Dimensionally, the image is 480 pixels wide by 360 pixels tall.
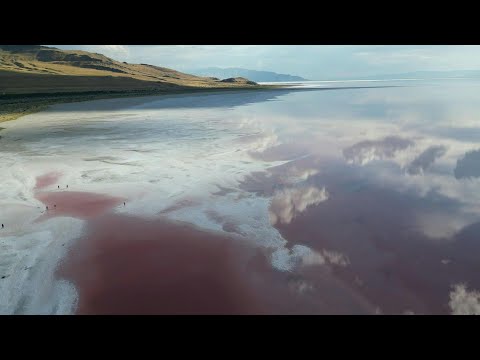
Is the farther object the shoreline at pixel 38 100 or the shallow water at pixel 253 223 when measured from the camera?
the shoreline at pixel 38 100

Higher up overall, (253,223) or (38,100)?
(253,223)

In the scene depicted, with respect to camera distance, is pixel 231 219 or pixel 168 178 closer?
pixel 231 219

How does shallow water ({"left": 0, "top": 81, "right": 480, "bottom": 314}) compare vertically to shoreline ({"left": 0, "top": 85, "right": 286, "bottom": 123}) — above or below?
above

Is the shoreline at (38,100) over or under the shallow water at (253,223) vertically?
under

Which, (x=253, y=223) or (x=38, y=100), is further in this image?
(x=38, y=100)

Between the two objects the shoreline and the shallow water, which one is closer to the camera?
the shallow water

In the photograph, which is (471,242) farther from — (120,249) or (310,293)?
(120,249)
